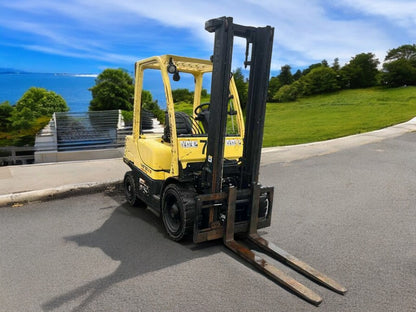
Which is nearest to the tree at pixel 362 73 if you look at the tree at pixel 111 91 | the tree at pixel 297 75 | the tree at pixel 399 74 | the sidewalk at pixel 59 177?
the tree at pixel 399 74

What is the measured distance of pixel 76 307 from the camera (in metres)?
2.93

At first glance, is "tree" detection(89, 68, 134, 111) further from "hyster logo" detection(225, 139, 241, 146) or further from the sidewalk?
"hyster logo" detection(225, 139, 241, 146)

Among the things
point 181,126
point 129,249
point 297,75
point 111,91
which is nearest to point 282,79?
point 297,75

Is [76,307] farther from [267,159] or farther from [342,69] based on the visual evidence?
[342,69]

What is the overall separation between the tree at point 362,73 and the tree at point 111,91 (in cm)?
4100

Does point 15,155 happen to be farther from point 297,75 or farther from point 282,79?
point 297,75

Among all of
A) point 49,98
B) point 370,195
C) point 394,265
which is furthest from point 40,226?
point 49,98

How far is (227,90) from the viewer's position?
3.81m

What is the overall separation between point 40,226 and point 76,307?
233 cm

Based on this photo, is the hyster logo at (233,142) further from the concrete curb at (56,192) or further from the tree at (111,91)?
the tree at (111,91)

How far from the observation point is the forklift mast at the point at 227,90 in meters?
3.72

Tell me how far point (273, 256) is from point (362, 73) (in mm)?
56374

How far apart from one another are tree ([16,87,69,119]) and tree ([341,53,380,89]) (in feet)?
151

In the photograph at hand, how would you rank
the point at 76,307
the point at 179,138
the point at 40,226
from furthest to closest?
→ 1. the point at 40,226
2. the point at 179,138
3. the point at 76,307
